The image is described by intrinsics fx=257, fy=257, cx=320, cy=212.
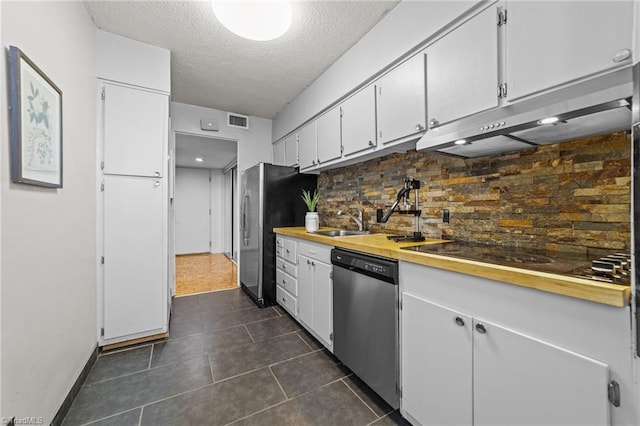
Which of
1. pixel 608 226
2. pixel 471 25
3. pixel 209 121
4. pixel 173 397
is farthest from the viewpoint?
pixel 209 121

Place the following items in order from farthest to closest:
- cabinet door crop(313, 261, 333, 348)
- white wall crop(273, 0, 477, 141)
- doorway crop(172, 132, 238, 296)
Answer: doorway crop(172, 132, 238, 296) < cabinet door crop(313, 261, 333, 348) < white wall crop(273, 0, 477, 141)

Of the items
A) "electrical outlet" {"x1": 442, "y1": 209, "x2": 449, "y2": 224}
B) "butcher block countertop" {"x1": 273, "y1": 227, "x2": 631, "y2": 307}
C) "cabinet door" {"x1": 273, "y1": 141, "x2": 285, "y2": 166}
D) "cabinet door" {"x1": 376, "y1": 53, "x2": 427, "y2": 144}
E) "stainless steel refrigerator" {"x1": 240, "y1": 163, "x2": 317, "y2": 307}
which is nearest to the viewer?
"butcher block countertop" {"x1": 273, "y1": 227, "x2": 631, "y2": 307}

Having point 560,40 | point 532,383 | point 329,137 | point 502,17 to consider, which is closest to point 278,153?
point 329,137

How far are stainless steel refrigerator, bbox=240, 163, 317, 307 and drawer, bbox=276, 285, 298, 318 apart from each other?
16cm

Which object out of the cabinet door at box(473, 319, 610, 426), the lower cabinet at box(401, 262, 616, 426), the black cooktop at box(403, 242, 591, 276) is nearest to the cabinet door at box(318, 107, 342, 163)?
the black cooktop at box(403, 242, 591, 276)

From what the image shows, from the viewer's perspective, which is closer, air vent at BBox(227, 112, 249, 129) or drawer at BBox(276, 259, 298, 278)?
drawer at BBox(276, 259, 298, 278)

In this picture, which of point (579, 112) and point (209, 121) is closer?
point (579, 112)

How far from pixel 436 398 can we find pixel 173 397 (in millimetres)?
1555

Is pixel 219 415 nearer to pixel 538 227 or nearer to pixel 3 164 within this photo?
pixel 3 164

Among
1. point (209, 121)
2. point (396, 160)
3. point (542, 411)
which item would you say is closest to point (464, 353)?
point (542, 411)

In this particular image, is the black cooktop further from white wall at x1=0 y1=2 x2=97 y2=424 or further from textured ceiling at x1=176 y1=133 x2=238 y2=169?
textured ceiling at x1=176 y1=133 x2=238 y2=169

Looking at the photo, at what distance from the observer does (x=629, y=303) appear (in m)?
0.72

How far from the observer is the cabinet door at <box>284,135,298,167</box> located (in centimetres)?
346

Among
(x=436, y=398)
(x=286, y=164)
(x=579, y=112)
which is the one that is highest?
(x=286, y=164)
